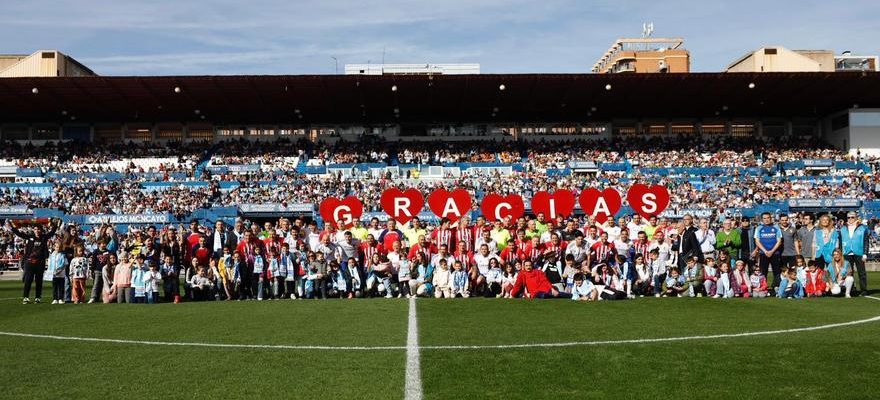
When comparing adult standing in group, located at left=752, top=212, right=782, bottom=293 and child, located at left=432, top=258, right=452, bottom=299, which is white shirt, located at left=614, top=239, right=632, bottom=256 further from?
child, located at left=432, top=258, right=452, bottom=299

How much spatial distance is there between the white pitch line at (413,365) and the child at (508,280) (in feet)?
13.8

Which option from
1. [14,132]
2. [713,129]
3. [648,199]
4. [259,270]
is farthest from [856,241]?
[14,132]

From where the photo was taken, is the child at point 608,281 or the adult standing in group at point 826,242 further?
the adult standing in group at point 826,242

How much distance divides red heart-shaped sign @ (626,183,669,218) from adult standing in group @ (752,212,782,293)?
1.92m

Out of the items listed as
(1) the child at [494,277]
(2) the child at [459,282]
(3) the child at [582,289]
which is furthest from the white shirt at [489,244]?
(3) the child at [582,289]

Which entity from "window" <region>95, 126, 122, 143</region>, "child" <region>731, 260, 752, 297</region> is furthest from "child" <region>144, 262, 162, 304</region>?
"window" <region>95, 126, 122, 143</region>

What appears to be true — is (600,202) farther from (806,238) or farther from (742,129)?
(742,129)

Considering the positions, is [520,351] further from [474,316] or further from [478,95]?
[478,95]

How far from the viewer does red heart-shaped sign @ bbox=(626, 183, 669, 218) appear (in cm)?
1681

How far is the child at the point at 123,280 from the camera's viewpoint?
15.4 metres

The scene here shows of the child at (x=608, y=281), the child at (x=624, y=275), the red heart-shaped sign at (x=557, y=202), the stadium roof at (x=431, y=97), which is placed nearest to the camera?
the child at (x=608, y=281)

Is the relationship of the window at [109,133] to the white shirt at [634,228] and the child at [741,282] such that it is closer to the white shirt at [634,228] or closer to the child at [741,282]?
the white shirt at [634,228]

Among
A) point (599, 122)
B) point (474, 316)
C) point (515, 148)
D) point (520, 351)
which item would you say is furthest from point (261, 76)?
point (520, 351)

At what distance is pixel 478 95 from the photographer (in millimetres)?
45781
